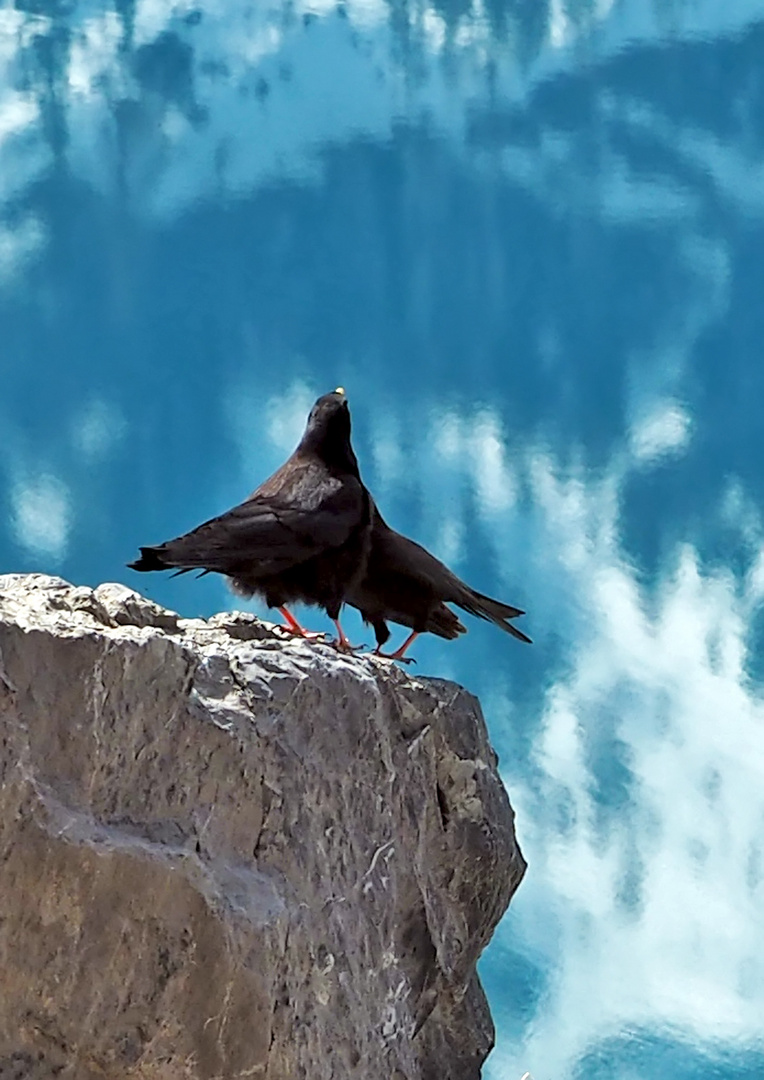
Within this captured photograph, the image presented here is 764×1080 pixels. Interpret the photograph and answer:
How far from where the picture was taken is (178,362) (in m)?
9.16

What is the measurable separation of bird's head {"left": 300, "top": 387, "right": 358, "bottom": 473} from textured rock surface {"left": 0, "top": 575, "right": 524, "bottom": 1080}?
3.55ft

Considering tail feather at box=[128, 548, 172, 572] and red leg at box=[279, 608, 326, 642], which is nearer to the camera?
red leg at box=[279, 608, 326, 642]

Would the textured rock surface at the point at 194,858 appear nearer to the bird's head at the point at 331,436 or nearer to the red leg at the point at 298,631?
the red leg at the point at 298,631

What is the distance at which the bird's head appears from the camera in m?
4.22

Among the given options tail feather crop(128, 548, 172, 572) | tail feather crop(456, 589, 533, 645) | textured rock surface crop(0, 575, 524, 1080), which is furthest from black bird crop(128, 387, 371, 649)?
textured rock surface crop(0, 575, 524, 1080)

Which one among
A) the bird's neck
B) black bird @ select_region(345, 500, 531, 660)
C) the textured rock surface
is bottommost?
the textured rock surface

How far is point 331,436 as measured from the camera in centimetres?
426

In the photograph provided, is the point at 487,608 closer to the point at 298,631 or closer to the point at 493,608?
the point at 493,608

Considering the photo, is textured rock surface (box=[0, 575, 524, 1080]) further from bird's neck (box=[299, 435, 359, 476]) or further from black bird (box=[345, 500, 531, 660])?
bird's neck (box=[299, 435, 359, 476])

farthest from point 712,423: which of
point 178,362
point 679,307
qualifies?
point 178,362

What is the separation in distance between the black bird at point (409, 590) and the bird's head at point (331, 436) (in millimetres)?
200

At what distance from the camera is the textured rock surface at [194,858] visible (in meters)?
2.47

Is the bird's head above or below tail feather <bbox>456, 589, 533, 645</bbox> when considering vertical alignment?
above

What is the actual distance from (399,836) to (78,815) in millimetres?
→ 871
